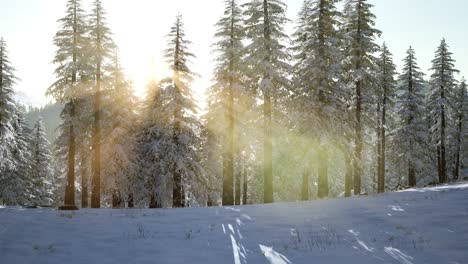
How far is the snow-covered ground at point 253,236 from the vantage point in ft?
25.7

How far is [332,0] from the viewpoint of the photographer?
76.4 feet

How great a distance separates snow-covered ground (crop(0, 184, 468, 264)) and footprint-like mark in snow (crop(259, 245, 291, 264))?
0.03 meters

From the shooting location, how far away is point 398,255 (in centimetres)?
766

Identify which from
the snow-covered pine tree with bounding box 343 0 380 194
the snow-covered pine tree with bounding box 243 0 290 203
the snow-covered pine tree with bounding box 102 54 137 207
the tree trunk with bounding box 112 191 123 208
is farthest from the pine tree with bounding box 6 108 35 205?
the snow-covered pine tree with bounding box 343 0 380 194

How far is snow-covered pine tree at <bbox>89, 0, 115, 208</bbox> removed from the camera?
74.9 ft

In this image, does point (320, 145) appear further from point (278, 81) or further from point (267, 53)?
point (267, 53)

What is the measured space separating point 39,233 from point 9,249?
148 centimetres

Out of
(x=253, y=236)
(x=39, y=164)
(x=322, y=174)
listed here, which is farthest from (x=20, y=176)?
(x=253, y=236)

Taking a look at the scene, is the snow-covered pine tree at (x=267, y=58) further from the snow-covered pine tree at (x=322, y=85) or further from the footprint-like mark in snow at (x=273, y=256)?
the footprint-like mark in snow at (x=273, y=256)

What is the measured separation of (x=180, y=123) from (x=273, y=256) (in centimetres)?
1764

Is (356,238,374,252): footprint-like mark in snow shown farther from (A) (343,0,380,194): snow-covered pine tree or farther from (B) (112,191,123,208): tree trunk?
(B) (112,191,123,208): tree trunk

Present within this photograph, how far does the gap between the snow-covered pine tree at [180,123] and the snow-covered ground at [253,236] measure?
11.2 metres

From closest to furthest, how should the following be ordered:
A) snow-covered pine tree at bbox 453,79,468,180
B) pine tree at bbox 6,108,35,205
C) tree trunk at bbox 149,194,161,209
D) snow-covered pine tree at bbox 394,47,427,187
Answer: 1. tree trunk at bbox 149,194,161,209
2. pine tree at bbox 6,108,35,205
3. snow-covered pine tree at bbox 394,47,427,187
4. snow-covered pine tree at bbox 453,79,468,180

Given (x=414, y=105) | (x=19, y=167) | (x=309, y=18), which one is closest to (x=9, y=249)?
(x=309, y=18)
